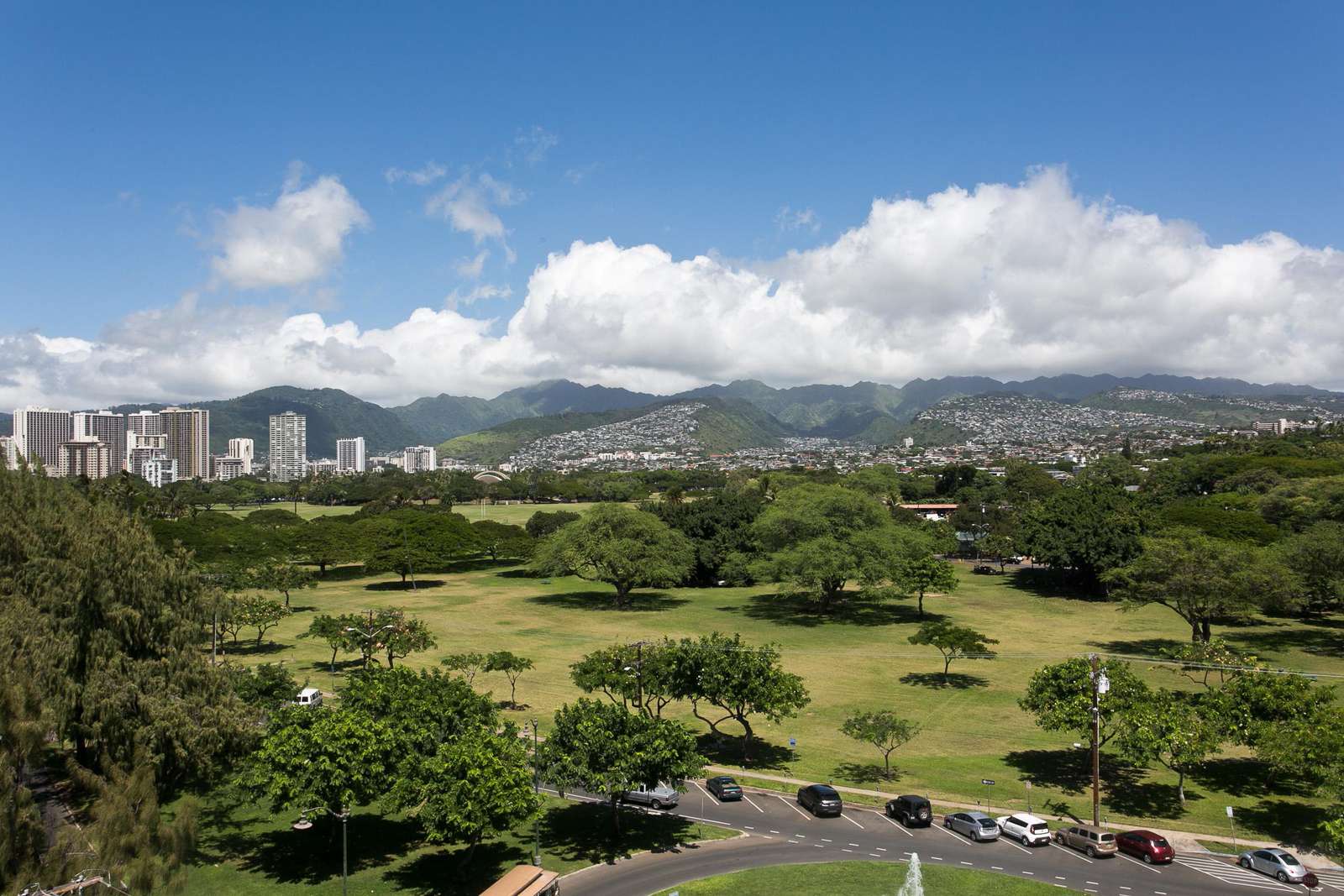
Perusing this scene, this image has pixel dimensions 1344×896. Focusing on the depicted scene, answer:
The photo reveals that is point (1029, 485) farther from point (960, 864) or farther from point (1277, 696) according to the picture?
point (960, 864)

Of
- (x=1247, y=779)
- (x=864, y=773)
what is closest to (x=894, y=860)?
(x=864, y=773)

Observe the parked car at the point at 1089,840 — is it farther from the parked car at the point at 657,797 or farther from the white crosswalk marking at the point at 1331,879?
the parked car at the point at 657,797

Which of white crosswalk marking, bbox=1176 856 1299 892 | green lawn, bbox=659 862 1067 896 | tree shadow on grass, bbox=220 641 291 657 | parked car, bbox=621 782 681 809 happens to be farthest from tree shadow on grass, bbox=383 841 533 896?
tree shadow on grass, bbox=220 641 291 657

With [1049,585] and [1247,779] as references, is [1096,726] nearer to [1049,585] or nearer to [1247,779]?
[1247,779]

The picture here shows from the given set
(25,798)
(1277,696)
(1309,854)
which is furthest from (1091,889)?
(25,798)

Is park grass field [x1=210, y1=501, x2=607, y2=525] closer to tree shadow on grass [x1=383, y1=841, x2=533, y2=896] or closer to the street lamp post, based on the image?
tree shadow on grass [x1=383, y1=841, x2=533, y2=896]

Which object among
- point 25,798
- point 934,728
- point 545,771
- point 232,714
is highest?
point 25,798

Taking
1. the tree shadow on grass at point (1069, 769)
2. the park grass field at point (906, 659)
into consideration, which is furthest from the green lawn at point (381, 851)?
the tree shadow on grass at point (1069, 769)
